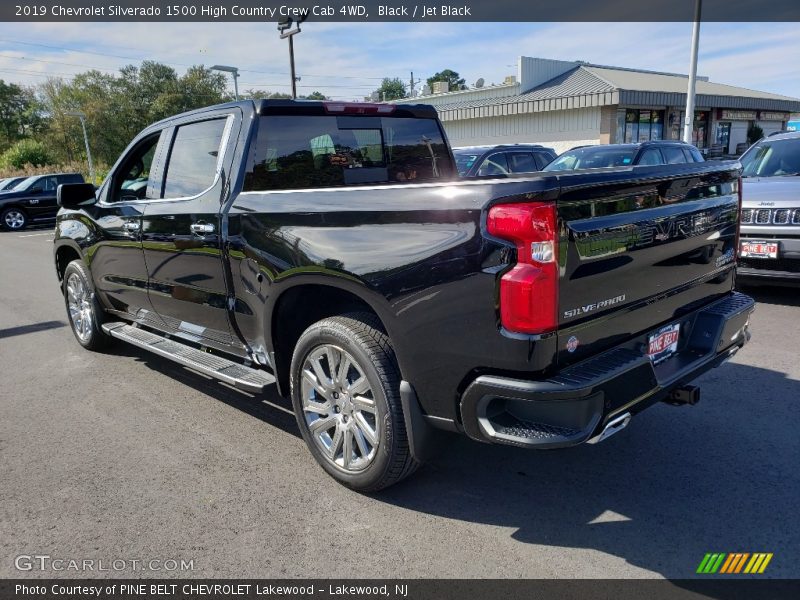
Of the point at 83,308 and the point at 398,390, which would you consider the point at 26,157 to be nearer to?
the point at 83,308

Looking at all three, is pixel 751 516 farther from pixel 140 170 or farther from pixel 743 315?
pixel 140 170

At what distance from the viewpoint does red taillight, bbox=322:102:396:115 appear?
13.0ft

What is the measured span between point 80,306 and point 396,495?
413 centimetres

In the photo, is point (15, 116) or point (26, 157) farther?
point (15, 116)

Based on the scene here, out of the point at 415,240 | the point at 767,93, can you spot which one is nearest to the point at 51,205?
the point at 415,240

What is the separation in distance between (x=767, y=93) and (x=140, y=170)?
5387cm

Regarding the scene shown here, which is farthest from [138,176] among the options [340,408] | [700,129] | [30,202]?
[700,129]

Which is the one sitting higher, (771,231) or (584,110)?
(584,110)

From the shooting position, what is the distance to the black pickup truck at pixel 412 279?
2.39 metres

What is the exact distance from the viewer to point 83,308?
5762 millimetres

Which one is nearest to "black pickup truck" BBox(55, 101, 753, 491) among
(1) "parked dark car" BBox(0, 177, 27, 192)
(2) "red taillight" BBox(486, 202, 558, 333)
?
(2) "red taillight" BBox(486, 202, 558, 333)

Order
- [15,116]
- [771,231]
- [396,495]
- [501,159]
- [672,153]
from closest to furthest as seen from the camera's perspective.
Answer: [396,495] → [771,231] → [672,153] → [501,159] → [15,116]

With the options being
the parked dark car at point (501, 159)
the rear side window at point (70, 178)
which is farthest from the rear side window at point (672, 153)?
the rear side window at point (70, 178)

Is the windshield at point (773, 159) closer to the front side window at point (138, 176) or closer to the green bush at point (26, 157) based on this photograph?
the front side window at point (138, 176)
